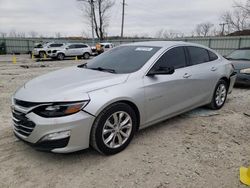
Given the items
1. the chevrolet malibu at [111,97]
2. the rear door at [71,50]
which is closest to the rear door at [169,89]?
the chevrolet malibu at [111,97]

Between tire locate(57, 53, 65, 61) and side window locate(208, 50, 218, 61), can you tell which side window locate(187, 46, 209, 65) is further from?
tire locate(57, 53, 65, 61)

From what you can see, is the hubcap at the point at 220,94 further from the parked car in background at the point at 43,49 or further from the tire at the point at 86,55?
the parked car in background at the point at 43,49

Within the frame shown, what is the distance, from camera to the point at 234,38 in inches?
779

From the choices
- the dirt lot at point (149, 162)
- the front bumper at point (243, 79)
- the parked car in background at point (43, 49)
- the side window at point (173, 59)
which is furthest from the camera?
the parked car in background at point (43, 49)

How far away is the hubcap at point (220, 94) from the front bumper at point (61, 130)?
11.2ft

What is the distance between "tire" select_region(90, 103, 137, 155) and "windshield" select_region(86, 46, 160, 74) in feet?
2.32

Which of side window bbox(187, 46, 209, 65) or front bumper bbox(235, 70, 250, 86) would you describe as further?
front bumper bbox(235, 70, 250, 86)

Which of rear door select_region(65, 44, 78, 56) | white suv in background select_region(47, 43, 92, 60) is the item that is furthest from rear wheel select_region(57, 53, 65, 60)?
rear door select_region(65, 44, 78, 56)

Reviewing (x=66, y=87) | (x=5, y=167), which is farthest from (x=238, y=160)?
(x=5, y=167)

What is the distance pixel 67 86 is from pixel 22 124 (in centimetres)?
74

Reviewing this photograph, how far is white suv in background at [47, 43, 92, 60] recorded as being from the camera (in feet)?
74.3

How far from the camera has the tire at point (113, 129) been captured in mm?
3170

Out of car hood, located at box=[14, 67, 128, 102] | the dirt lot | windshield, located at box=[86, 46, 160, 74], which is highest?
windshield, located at box=[86, 46, 160, 74]

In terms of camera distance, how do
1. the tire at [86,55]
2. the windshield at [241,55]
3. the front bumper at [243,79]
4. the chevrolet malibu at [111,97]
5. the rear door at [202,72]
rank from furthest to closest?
the tire at [86,55] < the windshield at [241,55] < the front bumper at [243,79] < the rear door at [202,72] < the chevrolet malibu at [111,97]
